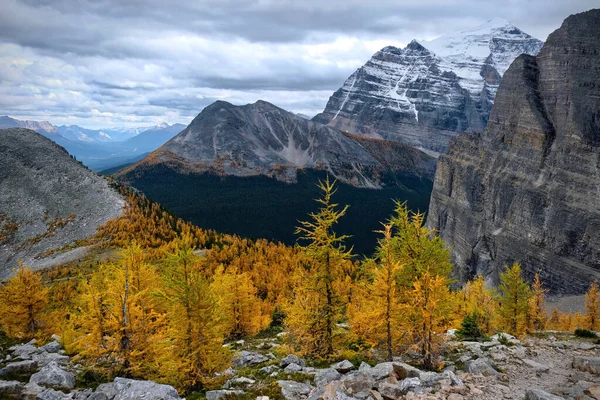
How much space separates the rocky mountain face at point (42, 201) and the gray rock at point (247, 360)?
62755mm

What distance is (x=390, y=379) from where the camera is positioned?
17.5m

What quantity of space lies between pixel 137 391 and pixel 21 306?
75.3 ft

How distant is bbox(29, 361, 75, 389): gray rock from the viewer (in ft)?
65.4

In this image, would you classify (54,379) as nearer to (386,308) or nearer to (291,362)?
(291,362)

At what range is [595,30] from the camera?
3556 inches

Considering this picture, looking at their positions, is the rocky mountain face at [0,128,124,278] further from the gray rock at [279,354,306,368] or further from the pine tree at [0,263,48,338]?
the gray rock at [279,354,306,368]

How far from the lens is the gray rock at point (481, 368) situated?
19.0m

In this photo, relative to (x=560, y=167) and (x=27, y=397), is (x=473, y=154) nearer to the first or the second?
(x=560, y=167)

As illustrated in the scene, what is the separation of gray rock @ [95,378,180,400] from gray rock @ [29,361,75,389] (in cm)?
268

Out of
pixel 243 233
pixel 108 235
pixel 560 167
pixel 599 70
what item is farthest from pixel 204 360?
pixel 243 233

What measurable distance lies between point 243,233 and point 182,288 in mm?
154975

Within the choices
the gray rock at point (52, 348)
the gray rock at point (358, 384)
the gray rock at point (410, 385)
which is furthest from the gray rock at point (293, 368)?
the gray rock at point (52, 348)

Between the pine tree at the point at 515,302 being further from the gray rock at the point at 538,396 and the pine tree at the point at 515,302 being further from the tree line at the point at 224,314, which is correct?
the gray rock at the point at 538,396

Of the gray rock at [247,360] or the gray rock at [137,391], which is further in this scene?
the gray rock at [247,360]
